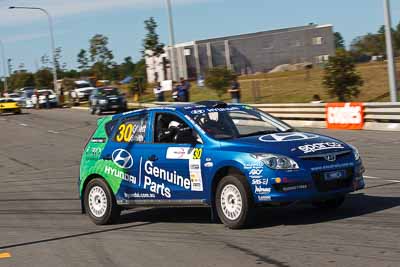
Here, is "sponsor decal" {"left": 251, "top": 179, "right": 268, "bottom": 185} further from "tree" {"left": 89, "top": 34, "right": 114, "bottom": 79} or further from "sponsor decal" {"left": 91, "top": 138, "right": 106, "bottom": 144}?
"tree" {"left": 89, "top": 34, "right": 114, "bottom": 79}

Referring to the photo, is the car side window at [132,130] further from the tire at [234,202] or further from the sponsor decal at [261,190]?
the sponsor decal at [261,190]

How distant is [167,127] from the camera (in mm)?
9477

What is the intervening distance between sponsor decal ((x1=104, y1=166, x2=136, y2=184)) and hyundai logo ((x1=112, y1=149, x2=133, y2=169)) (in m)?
0.09

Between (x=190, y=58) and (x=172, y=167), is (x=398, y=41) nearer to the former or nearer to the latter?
(x=190, y=58)

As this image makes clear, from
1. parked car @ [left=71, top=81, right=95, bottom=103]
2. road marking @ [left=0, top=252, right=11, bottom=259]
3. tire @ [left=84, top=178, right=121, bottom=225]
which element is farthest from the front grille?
parked car @ [left=71, top=81, right=95, bottom=103]

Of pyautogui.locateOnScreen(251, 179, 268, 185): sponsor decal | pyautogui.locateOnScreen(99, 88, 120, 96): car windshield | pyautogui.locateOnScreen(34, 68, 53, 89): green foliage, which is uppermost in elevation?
pyautogui.locateOnScreen(34, 68, 53, 89): green foliage

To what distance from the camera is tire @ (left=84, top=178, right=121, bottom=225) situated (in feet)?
32.8

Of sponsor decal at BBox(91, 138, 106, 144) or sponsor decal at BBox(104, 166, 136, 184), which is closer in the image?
sponsor decal at BBox(104, 166, 136, 184)

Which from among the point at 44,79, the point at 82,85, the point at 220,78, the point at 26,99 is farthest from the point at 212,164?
the point at 44,79

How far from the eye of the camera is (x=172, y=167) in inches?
360

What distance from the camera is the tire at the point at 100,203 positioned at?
10008 millimetres

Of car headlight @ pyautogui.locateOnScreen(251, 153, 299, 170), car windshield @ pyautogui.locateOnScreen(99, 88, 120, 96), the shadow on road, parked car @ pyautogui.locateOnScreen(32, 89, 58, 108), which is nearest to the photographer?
car headlight @ pyautogui.locateOnScreen(251, 153, 299, 170)

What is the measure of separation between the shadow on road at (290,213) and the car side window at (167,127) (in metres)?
1.21

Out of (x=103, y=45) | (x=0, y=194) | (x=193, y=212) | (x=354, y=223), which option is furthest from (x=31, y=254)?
(x=103, y=45)
